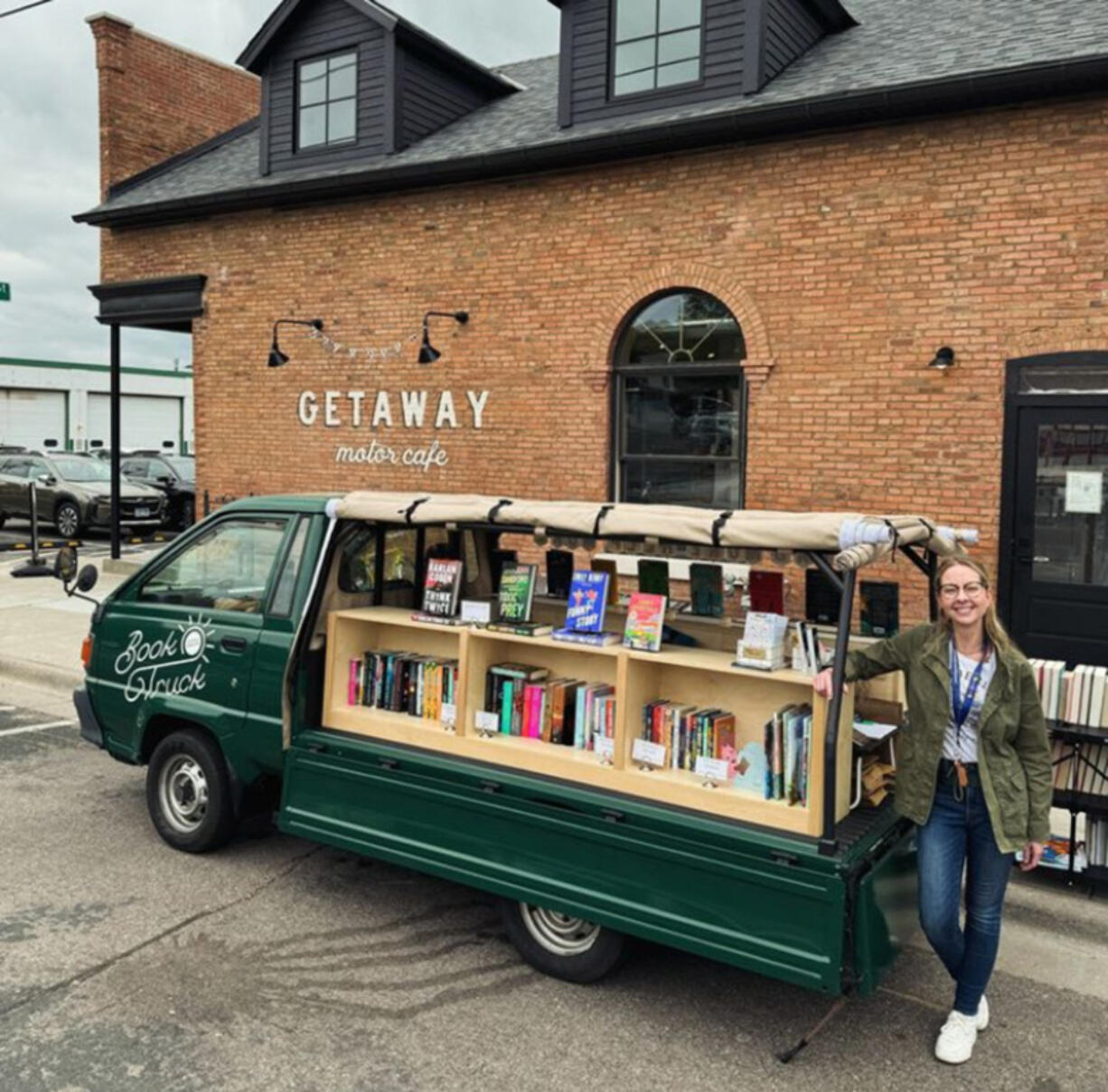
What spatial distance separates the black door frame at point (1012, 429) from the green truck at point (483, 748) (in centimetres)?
436

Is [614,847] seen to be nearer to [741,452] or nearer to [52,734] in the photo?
[52,734]

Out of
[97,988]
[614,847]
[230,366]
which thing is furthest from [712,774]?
[230,366]

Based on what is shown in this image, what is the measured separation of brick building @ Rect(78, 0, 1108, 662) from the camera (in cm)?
839

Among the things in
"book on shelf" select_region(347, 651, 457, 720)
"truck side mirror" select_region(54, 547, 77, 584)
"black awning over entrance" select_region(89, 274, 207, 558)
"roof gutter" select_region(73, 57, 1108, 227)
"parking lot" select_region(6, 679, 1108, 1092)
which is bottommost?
"parking lot" select_region(6, 679, 1108, 1092)

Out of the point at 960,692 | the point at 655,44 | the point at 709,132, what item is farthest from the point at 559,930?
the point at 655,44

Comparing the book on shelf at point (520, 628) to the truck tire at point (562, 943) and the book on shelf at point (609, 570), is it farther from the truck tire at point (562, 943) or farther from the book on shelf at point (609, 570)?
the truck tire at point (562, 943)

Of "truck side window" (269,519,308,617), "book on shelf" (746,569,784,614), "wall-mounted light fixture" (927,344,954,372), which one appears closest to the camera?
"book on shelf" (746,569,784,614)

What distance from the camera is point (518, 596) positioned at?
4.73 metres

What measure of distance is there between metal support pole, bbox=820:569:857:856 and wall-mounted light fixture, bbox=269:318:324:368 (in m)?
9.81

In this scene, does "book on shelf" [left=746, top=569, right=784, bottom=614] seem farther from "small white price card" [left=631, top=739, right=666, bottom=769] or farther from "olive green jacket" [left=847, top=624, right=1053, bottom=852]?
"olive green jacket" [left=847, top=624, right=1053, bottom=852]

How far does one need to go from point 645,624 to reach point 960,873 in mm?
1452

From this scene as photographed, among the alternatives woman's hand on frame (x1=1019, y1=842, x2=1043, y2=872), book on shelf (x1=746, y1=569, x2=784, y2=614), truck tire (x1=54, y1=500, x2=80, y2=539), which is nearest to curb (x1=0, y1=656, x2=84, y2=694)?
book on shelf (x1=746, y1=569, x2=784, y2=614)

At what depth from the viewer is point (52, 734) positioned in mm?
7883

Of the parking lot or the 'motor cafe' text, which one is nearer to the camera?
the parking lot
